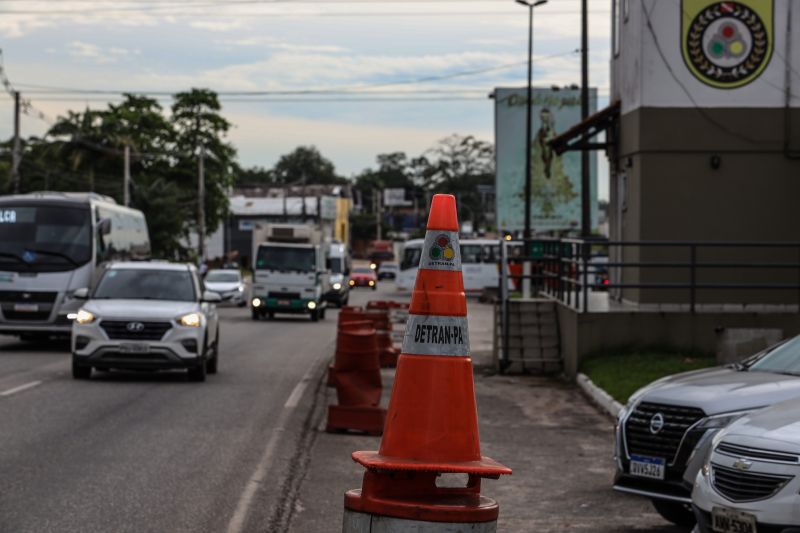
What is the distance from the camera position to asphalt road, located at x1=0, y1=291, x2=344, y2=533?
9430 millimetres

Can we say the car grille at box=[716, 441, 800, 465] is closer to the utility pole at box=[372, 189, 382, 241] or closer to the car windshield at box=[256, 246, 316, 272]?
the car windshield at box=[256, 246, 316, 272]

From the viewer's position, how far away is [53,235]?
27250 millimetres

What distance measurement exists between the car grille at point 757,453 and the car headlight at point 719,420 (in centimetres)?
154

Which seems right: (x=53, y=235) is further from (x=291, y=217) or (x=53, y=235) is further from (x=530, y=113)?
(x=291, y=217)

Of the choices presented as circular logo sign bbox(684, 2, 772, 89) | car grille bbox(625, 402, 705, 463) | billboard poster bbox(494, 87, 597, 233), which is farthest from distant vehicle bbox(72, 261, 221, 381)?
billboard poster bbox(494, 87, 597, 233)

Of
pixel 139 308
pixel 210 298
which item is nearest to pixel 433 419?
pixel 139 308

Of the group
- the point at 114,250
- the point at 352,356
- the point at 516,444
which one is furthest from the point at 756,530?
the point at 114,250

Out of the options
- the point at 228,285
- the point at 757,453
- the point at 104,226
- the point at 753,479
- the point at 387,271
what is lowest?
the point at 387,271

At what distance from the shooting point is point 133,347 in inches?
758

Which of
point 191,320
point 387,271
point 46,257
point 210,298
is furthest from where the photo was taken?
point 387,271

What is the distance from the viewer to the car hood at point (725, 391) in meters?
9.56

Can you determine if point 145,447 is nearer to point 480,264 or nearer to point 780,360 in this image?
point 780,360

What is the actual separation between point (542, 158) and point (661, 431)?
154ft

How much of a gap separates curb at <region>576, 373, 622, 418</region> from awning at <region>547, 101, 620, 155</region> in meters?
6.76
